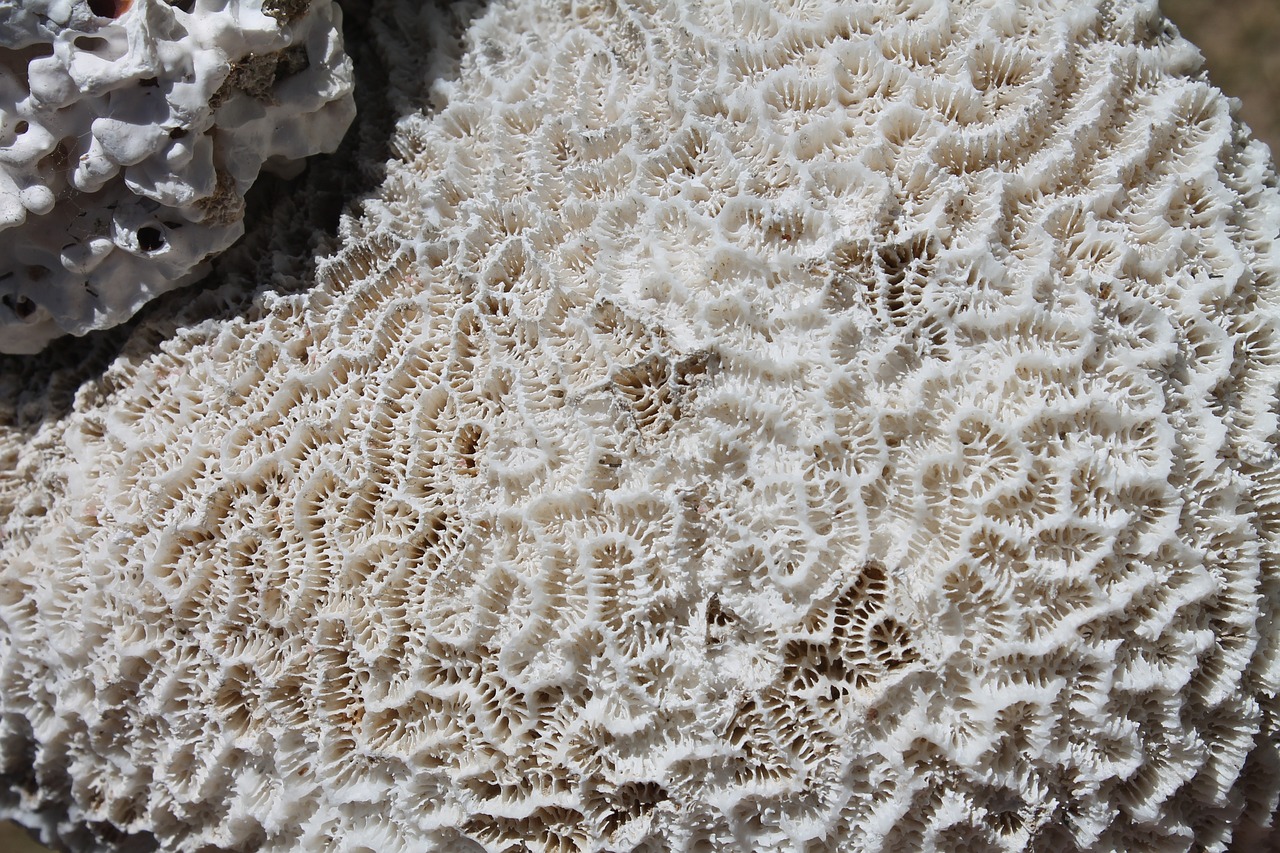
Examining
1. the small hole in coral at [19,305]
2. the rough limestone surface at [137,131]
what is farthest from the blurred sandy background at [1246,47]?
the small hole in coral at [19,305]

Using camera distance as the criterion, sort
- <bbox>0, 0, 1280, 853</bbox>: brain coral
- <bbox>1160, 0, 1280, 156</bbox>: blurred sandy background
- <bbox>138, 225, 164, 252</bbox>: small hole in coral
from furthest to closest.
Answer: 1. <bbox>1160, 0, 1280, 156</bbox>: blurred sandy background
2. <bbox>138, 225, 164, 252</bbox>: small hole in coral
3. <bbox>0, 0, 1280, 853</bbox>: brain coral

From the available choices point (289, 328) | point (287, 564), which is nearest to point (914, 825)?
point (287, 564)

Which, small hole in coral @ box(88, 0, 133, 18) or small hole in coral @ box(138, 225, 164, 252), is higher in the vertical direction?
small hole in coral @ box(88, 0, 133, 18)

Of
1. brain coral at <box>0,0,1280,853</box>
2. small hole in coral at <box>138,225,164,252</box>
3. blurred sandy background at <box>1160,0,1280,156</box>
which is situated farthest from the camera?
blurred sandy background at <box>1160,0,1280,156</box>

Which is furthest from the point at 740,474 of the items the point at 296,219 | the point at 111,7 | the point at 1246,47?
the point at 1246,47

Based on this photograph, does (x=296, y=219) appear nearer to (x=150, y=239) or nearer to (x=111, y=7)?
(x=150, y=239)

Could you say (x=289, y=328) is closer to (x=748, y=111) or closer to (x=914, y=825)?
(x=748, y=111)

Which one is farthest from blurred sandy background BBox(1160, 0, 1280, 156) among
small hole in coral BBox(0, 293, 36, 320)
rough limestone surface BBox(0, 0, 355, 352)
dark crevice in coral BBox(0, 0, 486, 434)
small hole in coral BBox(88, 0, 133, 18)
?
small hole in coral BBox(0, 293, 36, 320)

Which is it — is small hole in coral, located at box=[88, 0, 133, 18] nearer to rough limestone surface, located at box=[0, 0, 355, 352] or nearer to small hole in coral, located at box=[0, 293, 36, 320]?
rough limestone surface, located at box=[0, 0, 355, 352]
